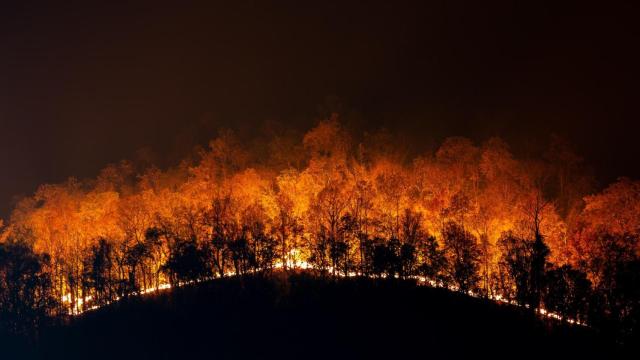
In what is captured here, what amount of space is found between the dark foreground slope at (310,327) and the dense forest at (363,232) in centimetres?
246

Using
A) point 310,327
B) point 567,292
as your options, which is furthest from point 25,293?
point 567,292

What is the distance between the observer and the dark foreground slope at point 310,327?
34.7 m

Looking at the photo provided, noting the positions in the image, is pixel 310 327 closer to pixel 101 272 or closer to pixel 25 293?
pixel 101 272

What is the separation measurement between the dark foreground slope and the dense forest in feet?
8.07

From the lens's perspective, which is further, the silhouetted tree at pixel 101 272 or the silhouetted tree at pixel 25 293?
the silhouetted tree at pixel 101 272

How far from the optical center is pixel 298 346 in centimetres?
3722

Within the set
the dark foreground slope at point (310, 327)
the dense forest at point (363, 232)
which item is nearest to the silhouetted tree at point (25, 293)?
the dense forest at point (363, 232)

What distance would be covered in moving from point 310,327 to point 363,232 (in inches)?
520

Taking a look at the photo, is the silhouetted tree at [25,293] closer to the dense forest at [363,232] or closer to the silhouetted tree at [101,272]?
the dense forest at [363,232]

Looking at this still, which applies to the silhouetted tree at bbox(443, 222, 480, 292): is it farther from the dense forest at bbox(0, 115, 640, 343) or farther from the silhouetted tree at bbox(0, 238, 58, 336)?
the silhouetted tree at bbox(0, 238, 58, 336)

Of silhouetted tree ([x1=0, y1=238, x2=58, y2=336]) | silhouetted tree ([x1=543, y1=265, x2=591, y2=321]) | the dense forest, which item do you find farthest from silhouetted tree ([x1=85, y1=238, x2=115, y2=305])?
silhouetted tree ([x1=543, y1=265, x2=591, y2=321])

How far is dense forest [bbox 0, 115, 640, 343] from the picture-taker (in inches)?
1538

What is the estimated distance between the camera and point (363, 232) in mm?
49844

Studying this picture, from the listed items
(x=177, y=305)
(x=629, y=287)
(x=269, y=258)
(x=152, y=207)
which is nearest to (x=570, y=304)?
(x=629, y=287)
